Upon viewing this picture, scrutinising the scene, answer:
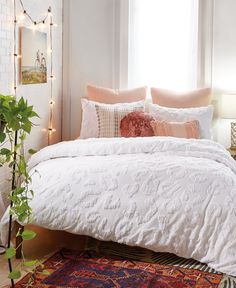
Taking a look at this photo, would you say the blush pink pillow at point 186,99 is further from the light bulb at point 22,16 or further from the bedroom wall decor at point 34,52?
the light bulb at point 22,16

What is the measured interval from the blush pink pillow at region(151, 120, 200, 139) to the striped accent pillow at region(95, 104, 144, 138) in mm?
395

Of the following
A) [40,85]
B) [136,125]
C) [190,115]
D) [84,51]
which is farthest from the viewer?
[84,51]

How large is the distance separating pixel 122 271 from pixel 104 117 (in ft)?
6.33

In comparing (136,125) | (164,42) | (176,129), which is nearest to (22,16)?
(136,125)

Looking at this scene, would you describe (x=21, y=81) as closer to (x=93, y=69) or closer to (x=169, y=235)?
(x=93, y=69)

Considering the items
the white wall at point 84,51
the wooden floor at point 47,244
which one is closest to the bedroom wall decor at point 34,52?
the white wall at point 84,51

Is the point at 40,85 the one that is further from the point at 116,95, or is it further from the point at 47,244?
the point at 47,244

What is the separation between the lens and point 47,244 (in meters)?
3.96

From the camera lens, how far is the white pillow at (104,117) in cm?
496

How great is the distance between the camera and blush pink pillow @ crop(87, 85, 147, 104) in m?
5.33

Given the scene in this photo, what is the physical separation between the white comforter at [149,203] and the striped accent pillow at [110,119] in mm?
1180

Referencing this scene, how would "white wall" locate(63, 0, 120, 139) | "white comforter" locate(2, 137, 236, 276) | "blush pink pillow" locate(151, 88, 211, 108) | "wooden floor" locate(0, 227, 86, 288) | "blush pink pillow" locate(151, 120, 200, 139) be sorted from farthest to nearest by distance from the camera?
"white wall" locate(63, 0, 120, 139) < "blush pink pillow" locate(151, 88, 211, 108) < "blush pink pillow" locate(151, 120, 200, 139) < "wooden floor" locate(0, 227, 86, 288) < "white comforter" locate(2, 137, 236, 276)

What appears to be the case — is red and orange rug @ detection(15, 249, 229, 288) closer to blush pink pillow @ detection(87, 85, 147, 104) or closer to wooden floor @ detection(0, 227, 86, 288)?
wooden floor @ detection(0, 227, 86, 288)

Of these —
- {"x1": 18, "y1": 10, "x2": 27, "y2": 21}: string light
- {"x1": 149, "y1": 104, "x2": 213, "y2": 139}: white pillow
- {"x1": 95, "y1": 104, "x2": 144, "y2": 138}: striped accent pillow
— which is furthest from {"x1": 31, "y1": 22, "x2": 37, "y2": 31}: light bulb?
{"x1": 149, "y1": 104, "x2": 213, "y2": 139}: white pillow
